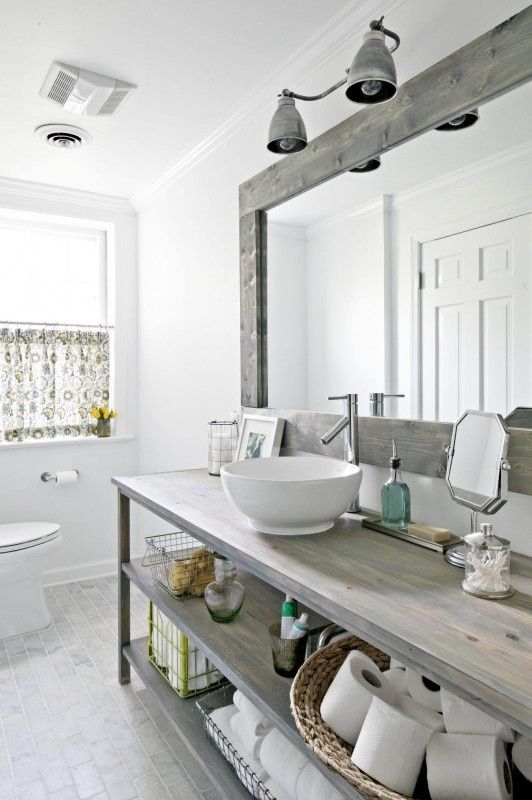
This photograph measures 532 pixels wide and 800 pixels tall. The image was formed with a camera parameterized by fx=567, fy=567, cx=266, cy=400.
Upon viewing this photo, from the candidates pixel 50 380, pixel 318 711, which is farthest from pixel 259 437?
pixel 50 380

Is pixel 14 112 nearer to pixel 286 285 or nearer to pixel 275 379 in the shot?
pixel 286 285

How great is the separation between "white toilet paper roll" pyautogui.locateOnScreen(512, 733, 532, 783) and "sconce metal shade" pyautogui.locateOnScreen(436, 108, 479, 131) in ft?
4.44

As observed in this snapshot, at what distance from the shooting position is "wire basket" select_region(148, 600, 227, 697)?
1.88 meters

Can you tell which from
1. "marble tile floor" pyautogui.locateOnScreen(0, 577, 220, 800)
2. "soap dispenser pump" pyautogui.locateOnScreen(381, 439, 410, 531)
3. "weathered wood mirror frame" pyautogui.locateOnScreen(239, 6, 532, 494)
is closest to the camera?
"weathered wood mirror frame" pyautogui.locateOnScreen(239, 6, 532, 494)

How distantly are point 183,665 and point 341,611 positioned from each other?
106cm

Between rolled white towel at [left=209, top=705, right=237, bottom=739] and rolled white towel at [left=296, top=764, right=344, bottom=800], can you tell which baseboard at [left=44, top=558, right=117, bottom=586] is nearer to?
rolled white towel at [left=209, top=705, right=237, bottom=739]

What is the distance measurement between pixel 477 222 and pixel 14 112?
2.02 meters

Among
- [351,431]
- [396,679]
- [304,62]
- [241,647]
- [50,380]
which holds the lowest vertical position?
[241,647]

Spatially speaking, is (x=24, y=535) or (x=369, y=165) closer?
(x=369, y=165)

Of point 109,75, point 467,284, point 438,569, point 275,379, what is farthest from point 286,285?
point 438,569

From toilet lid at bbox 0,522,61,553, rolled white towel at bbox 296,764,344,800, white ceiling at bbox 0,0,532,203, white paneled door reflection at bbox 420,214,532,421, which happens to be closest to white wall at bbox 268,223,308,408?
white ceiling at bbox 0,0,532,203

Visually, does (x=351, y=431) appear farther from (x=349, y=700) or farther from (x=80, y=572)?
(x=80, y=572)

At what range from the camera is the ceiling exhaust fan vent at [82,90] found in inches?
82.0

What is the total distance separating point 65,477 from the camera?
3.38 metres
